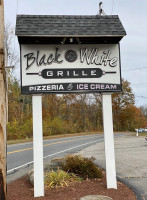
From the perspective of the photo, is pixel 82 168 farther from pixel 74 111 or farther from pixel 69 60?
pixel 74 111

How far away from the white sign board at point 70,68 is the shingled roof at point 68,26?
41 centimetres

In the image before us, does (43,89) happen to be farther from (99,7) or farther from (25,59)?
(99,7)

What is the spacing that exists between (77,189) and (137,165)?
16.3 ft

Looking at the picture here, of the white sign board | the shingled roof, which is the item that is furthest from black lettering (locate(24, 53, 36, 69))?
the shingled roof

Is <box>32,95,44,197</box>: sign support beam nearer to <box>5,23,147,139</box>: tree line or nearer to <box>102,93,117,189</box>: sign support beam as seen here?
<box>102,93,117,189</box>: sign support beam

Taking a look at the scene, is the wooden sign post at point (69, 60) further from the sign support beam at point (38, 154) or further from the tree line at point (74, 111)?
the tree line at point (74, 111)

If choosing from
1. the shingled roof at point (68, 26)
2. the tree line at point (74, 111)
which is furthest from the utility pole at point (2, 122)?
the tree line at point (74, 111)

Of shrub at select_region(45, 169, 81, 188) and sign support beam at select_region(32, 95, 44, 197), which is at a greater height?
sign support beam at select_region(32, 95, 44, 197)

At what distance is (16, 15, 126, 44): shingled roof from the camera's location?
621 centimetres

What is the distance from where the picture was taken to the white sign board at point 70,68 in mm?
6375

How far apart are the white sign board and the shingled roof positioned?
41cm

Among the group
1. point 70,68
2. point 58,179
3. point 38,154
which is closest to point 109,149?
point 58,179

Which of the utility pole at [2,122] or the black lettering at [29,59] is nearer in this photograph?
the utility pole at [2,122]

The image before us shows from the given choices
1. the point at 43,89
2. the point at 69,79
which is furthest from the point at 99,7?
the point at 43,89
